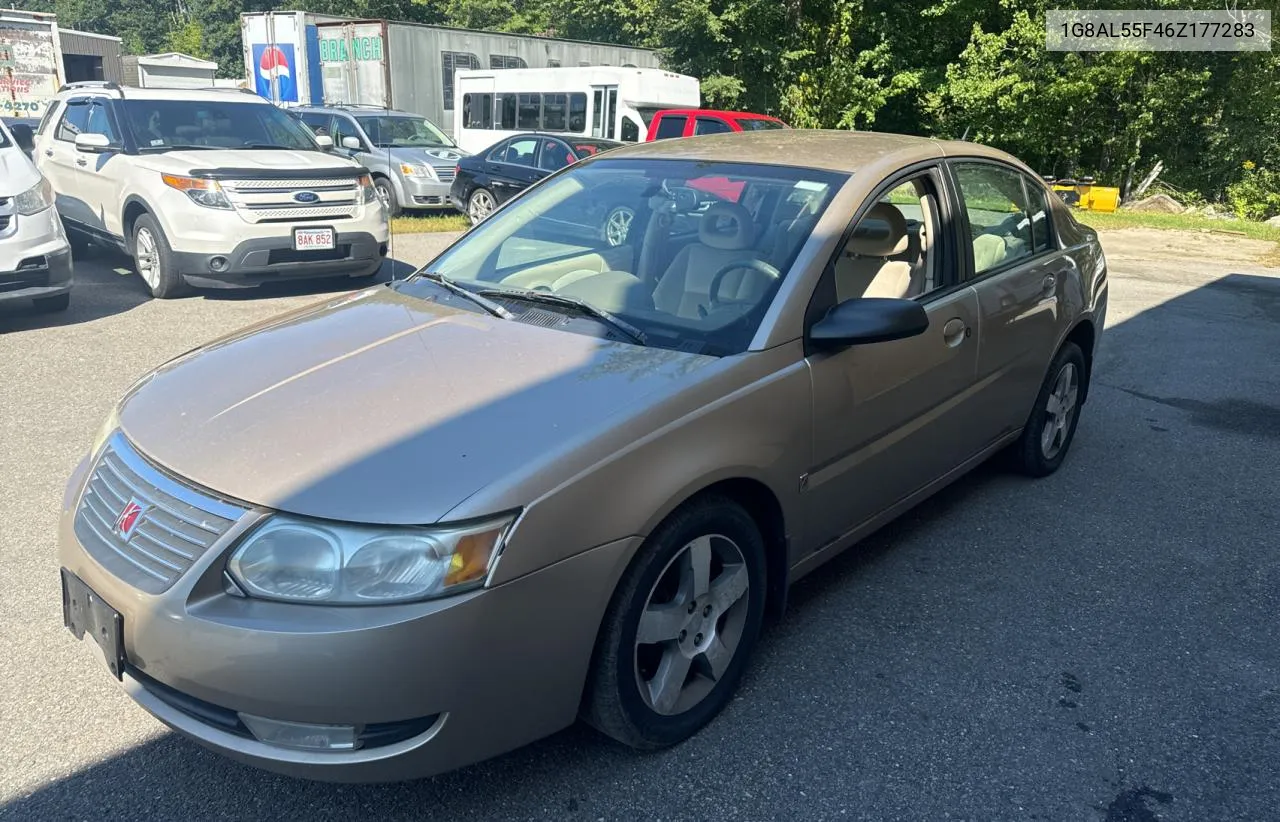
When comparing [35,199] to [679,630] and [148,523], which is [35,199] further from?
[679,630]

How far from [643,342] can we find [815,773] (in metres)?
1.29

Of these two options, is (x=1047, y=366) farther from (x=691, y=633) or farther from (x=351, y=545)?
(x=351, y=545)

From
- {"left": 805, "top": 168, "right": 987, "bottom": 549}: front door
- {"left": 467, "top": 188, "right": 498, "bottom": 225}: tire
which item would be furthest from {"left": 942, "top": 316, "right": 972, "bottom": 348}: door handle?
{"left": 467, "top": 188, "right": 498, "bottom": 225}: tire

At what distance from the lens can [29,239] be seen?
269 inches

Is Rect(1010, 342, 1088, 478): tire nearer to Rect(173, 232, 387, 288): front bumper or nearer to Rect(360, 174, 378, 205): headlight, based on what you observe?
Rect(173, 232, 387, 288): front bumper

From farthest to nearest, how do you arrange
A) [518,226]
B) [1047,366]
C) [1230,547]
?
[1047,366] < [1230,547] < [518,226]

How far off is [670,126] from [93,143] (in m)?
9.11

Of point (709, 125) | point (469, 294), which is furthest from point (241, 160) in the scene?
point (709, 125)

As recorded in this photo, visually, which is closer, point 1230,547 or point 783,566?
point 783,566

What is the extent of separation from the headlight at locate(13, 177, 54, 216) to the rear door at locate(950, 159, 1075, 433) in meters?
6.44

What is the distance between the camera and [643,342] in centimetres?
285

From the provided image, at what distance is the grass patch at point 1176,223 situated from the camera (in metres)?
16.6


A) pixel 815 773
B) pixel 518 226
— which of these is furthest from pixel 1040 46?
pixel 815 773

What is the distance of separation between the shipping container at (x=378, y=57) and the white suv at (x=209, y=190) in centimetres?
1256
